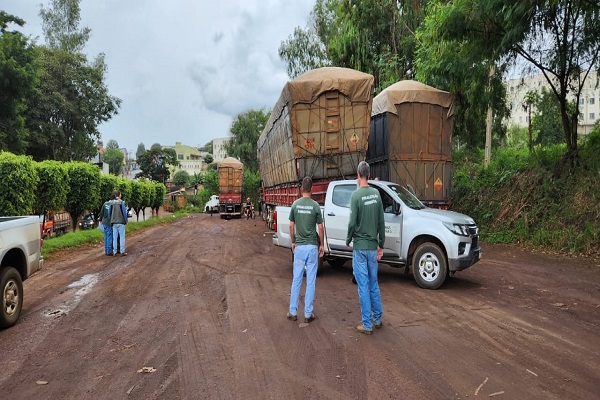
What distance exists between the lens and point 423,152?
1423 centimetres

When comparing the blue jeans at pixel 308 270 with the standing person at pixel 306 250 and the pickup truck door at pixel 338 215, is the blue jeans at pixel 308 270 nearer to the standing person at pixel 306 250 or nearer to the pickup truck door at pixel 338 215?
the standing person at pixel 306 250

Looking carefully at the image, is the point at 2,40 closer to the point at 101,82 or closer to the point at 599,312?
the point at 101,82

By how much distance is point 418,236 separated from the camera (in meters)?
8.12

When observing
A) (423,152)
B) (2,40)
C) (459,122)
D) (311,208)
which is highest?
(2,40)

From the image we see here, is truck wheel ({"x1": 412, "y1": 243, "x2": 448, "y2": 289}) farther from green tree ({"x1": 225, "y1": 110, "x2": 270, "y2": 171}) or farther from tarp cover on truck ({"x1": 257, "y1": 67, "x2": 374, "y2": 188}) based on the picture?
green tree ({"x1": 225, "y1": 110, "x2": 270, "y2": 171})

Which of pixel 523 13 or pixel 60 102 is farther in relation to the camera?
pixel 60 102

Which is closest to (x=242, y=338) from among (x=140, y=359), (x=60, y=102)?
(x=140, y=359)

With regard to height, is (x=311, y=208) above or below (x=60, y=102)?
below

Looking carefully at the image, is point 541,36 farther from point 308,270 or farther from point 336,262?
point 308,270

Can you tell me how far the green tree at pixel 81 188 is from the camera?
1936 centimetres

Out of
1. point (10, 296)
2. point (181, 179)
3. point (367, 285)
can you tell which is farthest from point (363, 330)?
point (181, 179)

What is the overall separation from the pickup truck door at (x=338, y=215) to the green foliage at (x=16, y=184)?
9.52 meters

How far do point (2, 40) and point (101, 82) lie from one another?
11.8 meters

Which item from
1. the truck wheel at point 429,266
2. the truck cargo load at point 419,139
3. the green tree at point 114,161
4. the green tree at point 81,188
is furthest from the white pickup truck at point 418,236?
the green tree at point 114,161
